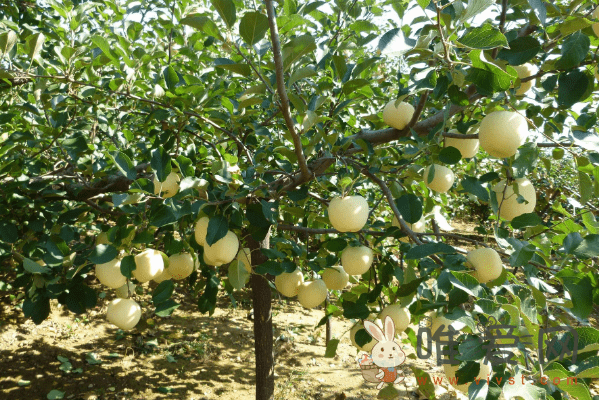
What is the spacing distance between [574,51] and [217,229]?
3.75 ft

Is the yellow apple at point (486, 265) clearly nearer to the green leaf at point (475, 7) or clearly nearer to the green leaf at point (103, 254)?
the green leaf at point (475, 7)

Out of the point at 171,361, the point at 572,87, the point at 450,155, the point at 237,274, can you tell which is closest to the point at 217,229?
the point at 237,274

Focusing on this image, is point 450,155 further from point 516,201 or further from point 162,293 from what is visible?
point 162,293

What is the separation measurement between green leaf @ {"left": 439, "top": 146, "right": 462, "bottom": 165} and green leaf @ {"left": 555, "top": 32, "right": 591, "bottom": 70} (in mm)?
359

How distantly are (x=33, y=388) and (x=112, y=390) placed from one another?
23.6 inches

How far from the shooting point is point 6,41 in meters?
1.48

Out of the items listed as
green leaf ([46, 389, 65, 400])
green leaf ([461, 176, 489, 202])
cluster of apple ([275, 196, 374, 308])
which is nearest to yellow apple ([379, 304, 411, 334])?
cluster of apple ([275, 196, 374, 308])

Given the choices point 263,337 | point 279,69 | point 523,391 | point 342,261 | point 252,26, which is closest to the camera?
point 523,391

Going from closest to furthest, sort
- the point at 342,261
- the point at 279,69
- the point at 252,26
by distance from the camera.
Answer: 1. the point at 279,69
2. the point at 252,26
3. the point at 342,261

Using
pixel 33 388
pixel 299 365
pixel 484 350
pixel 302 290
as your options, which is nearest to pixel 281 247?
pixel 302 290

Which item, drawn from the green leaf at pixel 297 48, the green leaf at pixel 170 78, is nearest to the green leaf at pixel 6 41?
the green leaf at pixel 170 78

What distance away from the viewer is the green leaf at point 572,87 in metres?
1.12

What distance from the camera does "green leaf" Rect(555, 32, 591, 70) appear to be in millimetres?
1036

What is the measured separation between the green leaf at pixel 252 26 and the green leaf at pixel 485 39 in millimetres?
510
